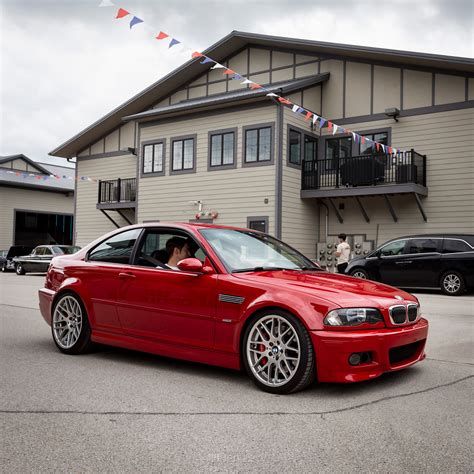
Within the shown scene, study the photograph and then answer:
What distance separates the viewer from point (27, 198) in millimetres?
39656

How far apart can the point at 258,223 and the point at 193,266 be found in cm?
1659

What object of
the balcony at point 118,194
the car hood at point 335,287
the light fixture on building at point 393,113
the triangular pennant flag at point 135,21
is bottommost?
the car hood at point 335,287

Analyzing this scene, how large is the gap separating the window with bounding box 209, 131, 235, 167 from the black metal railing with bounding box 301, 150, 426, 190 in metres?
3.71

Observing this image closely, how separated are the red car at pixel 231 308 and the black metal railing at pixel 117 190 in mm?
21072

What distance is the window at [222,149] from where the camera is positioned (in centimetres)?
2326

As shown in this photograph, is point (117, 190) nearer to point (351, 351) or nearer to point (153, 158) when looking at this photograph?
point (153, 158)

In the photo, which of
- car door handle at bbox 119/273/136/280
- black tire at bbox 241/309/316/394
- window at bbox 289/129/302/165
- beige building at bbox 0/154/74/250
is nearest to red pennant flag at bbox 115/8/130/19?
car door handle at bbox 119/273/136/280

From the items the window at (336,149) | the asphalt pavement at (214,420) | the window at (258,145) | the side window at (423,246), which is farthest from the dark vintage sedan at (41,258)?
the asphalt pavement at (214,420)

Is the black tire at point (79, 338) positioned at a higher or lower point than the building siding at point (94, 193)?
lower

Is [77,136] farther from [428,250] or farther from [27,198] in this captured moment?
[428,250]

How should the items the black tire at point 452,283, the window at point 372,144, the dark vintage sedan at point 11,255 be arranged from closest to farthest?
the black tire at point 452,283
the window at point 372,144
the dark vintage sedan at point 11,255

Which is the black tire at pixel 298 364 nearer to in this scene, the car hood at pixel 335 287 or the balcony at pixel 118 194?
the car hood at pixel 335 287

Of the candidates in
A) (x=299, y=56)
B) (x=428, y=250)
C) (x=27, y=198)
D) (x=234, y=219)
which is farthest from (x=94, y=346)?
(x=27, y=198)

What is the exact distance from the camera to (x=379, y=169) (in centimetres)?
2086
